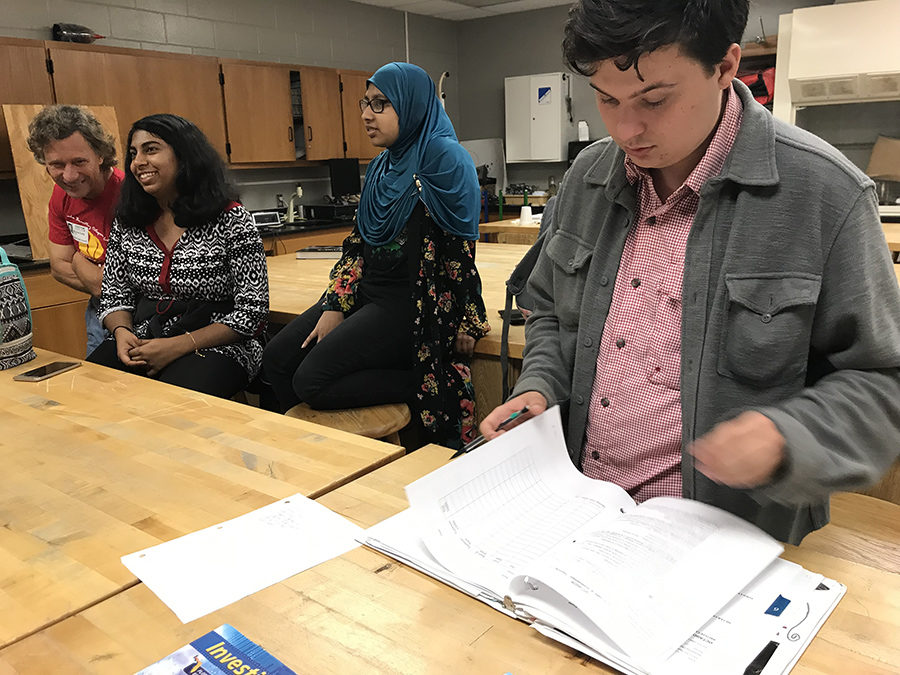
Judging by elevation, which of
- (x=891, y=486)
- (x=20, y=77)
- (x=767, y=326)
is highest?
(x=20, y=77)

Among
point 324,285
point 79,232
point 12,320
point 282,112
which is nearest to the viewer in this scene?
point 12,320

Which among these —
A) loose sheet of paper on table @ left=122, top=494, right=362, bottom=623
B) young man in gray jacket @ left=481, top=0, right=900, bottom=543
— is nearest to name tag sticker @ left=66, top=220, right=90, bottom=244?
loose sheet of paper on table @ left=122, top=494, right=362, bottom=623

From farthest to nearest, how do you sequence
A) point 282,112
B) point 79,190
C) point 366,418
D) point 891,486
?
point 282,112
point 79,190
point 366,418
point 891,486

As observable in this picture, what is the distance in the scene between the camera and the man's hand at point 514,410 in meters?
1.03

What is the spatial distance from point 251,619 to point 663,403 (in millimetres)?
655

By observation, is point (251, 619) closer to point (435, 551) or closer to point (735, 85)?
point (435, 551)

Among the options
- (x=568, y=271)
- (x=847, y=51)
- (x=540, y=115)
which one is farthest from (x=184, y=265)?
(x=540, y=115)

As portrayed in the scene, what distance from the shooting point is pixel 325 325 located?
244cm

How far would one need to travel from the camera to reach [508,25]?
6898 mm

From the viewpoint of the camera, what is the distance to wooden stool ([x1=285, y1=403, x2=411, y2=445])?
7.00 ft

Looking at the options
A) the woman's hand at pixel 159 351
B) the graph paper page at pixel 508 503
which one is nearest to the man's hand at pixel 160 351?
the woman's hand at pixel 159 351

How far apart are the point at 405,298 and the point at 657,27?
160 centimetres

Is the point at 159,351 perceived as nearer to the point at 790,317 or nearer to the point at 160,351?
the point at 160,351

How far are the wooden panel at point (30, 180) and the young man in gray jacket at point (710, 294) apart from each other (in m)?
3.26
